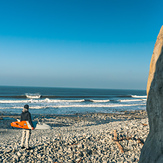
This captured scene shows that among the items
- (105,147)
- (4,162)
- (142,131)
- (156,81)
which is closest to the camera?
(156,81)

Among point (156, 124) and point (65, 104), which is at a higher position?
point (156, 124)

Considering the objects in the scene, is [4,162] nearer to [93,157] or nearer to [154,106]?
[93,157]

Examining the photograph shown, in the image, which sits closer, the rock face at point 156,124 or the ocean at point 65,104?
the rock face at point 156,124

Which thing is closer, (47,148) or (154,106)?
(154,106)

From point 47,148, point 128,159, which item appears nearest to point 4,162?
point 47,148

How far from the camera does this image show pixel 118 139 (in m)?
8.22

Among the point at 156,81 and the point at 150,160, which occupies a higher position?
the point at 156,81

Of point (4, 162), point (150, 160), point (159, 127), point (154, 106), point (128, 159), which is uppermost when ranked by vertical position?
point (154, 106)

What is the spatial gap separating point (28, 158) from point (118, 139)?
4.21 meters

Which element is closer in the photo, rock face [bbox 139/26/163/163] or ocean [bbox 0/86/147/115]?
rock face [bbox 139/26/163/163]

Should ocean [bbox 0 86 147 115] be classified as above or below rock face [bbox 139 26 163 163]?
below

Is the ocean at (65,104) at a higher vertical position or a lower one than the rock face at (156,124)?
lower

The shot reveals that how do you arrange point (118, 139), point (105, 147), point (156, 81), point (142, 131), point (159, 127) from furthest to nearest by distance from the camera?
point (142, 131)
point (118, 139)
point (105, 147)
point (156, 81)
point (159, 127)

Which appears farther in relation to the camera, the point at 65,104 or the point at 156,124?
the point at 65,104
